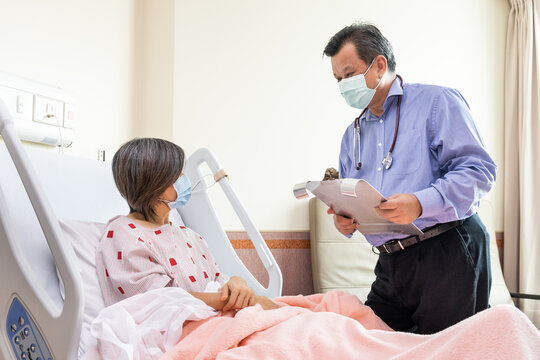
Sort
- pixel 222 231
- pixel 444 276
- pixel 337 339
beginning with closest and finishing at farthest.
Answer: pixel 337 339
pixel 444 276
pixel 222 231

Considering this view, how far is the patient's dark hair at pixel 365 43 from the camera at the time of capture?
6.16 ft

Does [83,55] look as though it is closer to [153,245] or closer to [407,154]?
[153,245]

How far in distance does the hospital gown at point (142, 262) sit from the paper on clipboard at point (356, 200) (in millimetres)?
432

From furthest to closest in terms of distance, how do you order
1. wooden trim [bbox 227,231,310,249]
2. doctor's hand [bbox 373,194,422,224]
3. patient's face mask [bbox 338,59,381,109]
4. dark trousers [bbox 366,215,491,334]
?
wooden trim [bbox 227,231,310,249]
patient's face mask [bbox 338,59,381,109]
dark trousers [bbox 366,215,491,334]
doctor's hand [bbox 373,194,422,224]

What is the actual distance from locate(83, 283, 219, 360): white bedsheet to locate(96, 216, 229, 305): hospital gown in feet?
0.28

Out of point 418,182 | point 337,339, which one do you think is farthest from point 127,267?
point 418,182

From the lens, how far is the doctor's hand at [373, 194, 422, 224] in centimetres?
154

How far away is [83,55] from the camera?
252cm

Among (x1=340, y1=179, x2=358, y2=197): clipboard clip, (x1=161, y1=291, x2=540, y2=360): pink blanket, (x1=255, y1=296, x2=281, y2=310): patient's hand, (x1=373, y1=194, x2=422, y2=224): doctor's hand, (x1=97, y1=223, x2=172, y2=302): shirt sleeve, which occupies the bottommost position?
(x1=255, y1=296, x2=281, y2=310): patient's hand

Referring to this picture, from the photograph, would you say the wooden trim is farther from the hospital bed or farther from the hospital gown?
the hospital gown

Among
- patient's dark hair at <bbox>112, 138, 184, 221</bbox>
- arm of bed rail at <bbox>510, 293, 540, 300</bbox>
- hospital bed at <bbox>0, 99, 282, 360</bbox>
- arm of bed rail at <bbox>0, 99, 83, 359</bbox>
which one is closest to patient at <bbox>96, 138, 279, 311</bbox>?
patient's dark hair at <bbox>112, 138, 184, 221</bbox>

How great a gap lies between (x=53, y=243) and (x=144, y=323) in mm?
315

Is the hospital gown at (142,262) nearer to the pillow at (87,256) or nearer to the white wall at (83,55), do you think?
the pillow at (87,256)

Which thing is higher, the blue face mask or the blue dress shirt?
the blue dress shirt
